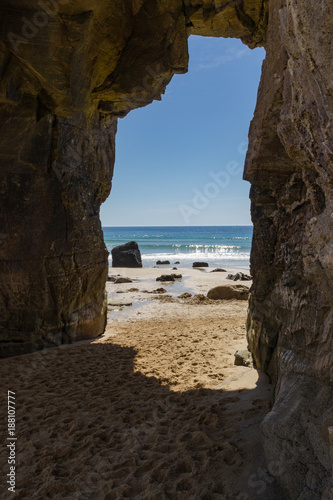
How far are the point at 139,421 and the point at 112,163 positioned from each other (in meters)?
6.52

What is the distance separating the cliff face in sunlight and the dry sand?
0.43 m

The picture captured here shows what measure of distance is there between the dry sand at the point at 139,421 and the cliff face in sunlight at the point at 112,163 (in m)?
0.43

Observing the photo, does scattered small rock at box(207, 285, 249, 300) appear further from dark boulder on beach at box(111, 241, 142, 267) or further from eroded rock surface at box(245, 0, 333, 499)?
dark boulder on beach at box(111, 241, 142, 267)

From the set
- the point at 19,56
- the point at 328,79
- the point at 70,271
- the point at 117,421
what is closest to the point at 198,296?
the point at 70,271

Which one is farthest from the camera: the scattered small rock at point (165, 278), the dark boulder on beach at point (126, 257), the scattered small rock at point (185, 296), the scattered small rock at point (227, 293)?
the dark boulder on beach at point (126, 257)

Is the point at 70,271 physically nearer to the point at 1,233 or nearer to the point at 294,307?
the point at 1,233

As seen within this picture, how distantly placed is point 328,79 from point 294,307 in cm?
221

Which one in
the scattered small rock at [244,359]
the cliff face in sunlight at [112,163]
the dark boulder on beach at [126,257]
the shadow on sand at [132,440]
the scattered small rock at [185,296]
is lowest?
the scattered small rock at [185,296]

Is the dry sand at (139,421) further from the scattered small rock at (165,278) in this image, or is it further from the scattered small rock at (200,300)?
the scattered small rock at (165,278)

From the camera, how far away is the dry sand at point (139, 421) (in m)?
2.53

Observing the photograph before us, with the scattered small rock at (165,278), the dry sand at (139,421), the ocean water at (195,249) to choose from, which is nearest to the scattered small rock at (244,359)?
the dry sand at (139,421)

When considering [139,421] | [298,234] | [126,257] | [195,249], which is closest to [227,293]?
[298,234]

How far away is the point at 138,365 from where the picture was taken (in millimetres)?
5480

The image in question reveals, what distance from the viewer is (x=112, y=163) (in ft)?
27.1
